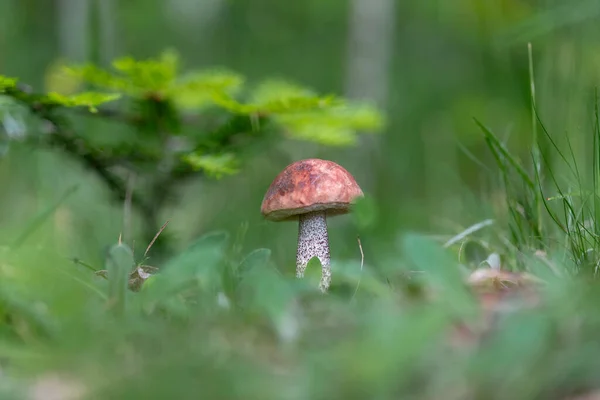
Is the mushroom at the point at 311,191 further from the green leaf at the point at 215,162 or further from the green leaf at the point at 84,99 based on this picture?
the green leaf at the point at 84,99

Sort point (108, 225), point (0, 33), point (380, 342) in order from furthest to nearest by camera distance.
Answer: point (0, 33) < point (108, 225) < point (380, 342)

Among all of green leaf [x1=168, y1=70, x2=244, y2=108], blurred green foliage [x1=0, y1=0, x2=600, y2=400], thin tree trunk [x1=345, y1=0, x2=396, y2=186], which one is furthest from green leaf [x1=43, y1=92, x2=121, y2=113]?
thin tree trunk [x1=345, y1=0, x2=396, y2=186]

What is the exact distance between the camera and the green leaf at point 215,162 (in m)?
2.07

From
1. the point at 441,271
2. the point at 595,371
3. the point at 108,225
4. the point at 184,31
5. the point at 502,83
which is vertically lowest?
the point at 595,371

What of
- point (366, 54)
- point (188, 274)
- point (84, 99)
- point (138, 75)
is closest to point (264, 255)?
point (188, 274)

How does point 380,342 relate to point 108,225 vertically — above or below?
below

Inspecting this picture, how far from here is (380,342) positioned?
806 mm

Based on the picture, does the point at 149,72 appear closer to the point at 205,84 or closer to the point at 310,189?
the point at 205,84

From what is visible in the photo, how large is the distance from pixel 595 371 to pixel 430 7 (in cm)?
1229

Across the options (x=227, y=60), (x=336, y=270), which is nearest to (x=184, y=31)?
(x=227, y=60)

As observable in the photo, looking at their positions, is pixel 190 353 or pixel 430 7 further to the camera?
pixel 430 7

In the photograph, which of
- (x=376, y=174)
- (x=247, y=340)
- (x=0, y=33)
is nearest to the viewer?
(x=247, y=340)

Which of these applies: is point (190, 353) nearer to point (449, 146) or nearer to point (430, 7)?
point (449, 146)

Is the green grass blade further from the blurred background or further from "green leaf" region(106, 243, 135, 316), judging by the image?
"green leaf" region(106, 243, 135, 316)
